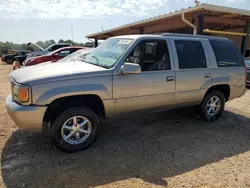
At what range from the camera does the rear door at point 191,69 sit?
4387 millimetres

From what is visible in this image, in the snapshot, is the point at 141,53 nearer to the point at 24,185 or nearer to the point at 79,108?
the point at 79,108

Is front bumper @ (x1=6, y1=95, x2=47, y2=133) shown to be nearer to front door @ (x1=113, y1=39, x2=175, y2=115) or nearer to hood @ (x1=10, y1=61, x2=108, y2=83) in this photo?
hood @ (x1=10, y1=61, x2=108, y2=83)

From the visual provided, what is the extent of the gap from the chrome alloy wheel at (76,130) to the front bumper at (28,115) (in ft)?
1.37

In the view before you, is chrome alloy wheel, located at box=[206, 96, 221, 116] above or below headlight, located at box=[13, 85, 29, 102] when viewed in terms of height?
below

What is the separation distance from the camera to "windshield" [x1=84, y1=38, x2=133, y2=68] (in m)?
3.88

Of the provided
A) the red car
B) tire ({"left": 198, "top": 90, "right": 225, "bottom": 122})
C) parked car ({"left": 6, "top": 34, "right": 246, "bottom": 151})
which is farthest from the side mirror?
the red car

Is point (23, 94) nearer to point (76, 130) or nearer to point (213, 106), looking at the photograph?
point (76, 130)

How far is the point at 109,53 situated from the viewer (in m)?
4.18

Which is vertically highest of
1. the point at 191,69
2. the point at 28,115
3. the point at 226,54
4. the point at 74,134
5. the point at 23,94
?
the point at 226,54

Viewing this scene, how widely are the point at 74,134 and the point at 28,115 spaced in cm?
82

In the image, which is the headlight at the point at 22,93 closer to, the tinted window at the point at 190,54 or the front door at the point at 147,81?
the front door at the point at 147,81

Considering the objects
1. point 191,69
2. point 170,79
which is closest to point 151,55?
point 170,79

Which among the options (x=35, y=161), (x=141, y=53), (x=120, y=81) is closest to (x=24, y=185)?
(x=35, y=161)

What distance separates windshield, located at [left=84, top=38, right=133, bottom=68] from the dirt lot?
1.45 meters
